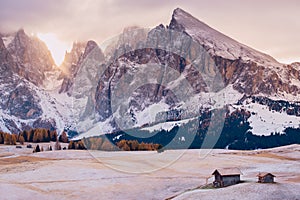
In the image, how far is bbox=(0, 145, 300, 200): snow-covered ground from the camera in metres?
87.6

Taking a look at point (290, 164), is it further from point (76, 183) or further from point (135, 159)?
point (76, 183)

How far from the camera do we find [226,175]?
9500cm

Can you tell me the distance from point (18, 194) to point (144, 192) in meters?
21.0

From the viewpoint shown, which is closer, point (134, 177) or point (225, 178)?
point (225, 178)

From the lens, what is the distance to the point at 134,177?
11125 cm

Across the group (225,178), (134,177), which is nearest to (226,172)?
(225,178)

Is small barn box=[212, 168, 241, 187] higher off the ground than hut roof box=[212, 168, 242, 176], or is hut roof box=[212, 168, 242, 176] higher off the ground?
hut roof box=[212, 168, 242, 176]

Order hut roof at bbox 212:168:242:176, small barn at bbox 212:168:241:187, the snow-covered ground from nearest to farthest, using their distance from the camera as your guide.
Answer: the snow-covered ground
small barn at bbox 212:168:241:187
hut roof at bbox 212:168:242:176

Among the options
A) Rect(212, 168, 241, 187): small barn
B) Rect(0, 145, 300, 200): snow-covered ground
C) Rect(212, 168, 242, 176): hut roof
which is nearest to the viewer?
Rect(0, 145, 300, 200): snow-covered ground

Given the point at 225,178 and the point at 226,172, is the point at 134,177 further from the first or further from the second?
the point at 225,178

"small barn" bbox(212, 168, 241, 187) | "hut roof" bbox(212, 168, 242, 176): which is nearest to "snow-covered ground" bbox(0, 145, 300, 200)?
"small barn" bbox(212, 168, 241, 187)

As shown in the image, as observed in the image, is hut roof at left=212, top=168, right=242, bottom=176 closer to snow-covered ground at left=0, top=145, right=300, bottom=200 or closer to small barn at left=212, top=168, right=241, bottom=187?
small barn at left=212, top=168, right=241, bottom=187

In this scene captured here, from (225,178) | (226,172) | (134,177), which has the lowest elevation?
(225,178)

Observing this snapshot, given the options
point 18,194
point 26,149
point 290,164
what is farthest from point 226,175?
point 26,149
